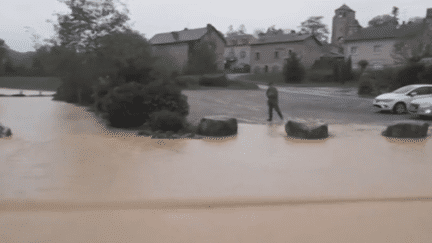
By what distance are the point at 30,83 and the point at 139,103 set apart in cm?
4159

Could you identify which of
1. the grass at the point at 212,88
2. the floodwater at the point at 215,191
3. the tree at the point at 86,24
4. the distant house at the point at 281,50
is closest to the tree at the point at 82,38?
the tree at the point at 86,24

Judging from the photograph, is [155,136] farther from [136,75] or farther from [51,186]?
[51,186]

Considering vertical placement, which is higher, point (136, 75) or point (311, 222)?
point (136, 75)

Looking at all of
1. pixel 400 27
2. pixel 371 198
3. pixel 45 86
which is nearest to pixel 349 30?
pixel 400 27

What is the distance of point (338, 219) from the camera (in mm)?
4738

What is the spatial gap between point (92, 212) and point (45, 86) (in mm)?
45948

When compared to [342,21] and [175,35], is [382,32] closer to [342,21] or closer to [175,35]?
[175,35]

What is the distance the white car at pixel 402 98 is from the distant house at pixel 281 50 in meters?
34.4

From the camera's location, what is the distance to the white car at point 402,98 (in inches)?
710

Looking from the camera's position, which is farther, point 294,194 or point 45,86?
point 45,86

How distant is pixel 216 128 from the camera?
1152 cm

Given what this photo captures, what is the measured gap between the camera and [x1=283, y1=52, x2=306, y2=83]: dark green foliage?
1628 inches

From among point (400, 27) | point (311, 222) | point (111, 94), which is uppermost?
point (400, 27)

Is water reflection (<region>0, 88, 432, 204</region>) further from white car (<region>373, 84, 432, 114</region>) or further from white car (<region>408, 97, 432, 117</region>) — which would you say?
white car (<region>373, 84, 432, 114</region>)
